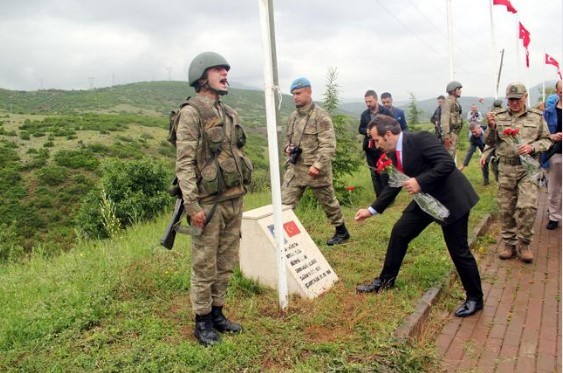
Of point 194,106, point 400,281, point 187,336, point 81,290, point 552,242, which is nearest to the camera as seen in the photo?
point 194,106

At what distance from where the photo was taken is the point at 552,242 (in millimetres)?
6809

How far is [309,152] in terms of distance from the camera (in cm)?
636

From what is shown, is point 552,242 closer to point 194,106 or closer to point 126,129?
point 194,106

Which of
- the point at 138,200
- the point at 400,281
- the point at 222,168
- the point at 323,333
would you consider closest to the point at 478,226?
the point at 400,281

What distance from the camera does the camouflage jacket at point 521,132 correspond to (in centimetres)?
602

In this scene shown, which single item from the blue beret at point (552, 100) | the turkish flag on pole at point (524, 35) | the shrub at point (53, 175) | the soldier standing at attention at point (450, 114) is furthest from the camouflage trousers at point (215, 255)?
the shrub at point (53, 175)

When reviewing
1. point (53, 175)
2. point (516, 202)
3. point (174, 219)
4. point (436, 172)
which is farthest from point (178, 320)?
point (53, 175)

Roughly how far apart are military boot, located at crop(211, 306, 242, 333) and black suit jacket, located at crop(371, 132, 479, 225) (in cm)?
199

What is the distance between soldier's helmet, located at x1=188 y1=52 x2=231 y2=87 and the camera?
3613mm

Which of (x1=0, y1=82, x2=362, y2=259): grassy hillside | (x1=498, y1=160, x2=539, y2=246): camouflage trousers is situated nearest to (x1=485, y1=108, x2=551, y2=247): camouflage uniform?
(x1=498, y1=160, x2=539, y2=246): camouflage trousers

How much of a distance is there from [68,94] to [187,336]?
435 feet

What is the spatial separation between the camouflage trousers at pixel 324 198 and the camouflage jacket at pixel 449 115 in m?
4.32

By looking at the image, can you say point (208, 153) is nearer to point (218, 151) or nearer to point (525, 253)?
point (218, 151)

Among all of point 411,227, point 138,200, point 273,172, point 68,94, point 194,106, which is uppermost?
point 68,94
